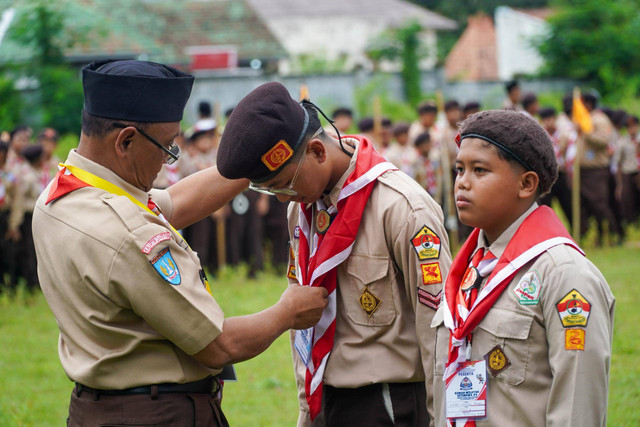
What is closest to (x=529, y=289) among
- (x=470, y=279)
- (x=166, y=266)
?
(x=470, y=279)

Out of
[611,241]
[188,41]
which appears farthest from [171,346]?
[188,41]

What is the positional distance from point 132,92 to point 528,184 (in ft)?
4.81

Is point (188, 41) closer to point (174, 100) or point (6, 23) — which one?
point (6, 23)

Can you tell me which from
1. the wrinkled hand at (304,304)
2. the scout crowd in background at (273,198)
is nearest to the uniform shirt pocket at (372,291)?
the wrinkled hand at (304,304)

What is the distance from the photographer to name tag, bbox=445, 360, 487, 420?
2668mm

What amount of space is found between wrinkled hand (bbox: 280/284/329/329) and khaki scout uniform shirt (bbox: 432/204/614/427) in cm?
66

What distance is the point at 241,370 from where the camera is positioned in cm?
712

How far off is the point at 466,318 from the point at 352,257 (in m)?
0.61

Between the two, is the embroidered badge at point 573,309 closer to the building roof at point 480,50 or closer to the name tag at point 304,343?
the name tag at point 304,343

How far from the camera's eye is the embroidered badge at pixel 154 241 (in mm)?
2730

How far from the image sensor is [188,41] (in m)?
30.1

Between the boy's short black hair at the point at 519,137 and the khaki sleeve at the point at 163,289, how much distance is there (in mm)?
1138

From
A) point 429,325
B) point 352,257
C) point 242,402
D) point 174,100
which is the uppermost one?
point 174,100

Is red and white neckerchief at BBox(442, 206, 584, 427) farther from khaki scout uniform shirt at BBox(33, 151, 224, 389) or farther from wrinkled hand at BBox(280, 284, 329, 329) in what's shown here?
khaki scout uniform shirt at BBox(33, 151, 224, 389)
